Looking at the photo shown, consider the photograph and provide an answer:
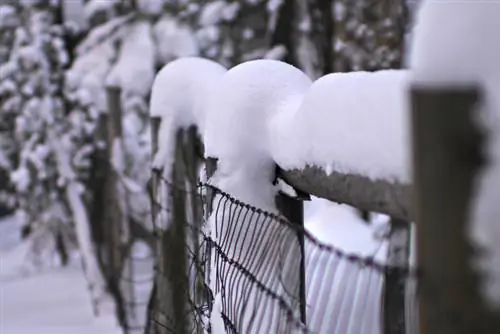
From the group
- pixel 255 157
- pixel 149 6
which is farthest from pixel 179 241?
pixel 149 6

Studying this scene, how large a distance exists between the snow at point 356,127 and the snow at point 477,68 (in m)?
0.24

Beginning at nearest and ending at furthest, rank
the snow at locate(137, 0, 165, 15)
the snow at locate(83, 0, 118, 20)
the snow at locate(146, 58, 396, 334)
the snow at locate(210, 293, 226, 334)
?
the snow at locate(146, 58, 396, 334), the snow at locate(210, 293, 226, 334), the snow at locate(137, 0, 165, 15), the snow at locate(83, 0, 118, 20)

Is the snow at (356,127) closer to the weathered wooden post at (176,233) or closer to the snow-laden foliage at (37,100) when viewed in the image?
the weathered wooden post at (176,233)

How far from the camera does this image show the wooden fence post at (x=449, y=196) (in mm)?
907

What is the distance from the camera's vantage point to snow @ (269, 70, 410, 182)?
147cm

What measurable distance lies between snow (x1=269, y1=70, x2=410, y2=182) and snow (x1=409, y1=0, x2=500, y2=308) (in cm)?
24

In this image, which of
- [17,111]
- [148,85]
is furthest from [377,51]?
[17,111]

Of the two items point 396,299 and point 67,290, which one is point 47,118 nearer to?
point 67,290

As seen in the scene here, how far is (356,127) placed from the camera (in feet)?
5.34

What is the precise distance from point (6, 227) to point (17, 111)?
19.0 feet

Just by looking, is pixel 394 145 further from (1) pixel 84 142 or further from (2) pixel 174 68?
(1) pixel 84 142

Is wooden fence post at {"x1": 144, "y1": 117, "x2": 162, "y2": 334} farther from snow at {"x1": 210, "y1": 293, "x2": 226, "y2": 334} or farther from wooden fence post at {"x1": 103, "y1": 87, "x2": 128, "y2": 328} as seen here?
wooden fence post at {"x1": 103, "y1": 87, "x2": 128, "y2": 328}

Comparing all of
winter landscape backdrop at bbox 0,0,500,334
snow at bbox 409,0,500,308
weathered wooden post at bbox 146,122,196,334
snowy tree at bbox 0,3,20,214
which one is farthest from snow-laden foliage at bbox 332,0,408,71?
snow at bbox 409,0,500,308

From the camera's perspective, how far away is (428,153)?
0.93 m
